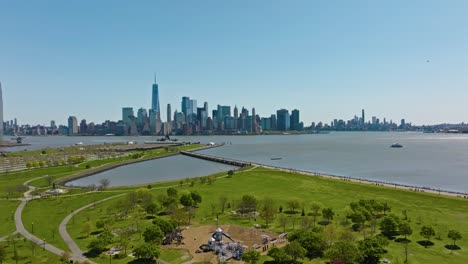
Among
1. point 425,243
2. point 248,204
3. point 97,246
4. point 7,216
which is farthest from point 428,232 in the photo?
point 7,216

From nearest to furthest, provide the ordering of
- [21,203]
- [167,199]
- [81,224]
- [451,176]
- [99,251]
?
[99,251], [81,224], [167,199], [21,203], [451,176]

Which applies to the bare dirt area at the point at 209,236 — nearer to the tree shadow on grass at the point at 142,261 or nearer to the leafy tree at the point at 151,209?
the tree shadow on grass at the point at 142,261

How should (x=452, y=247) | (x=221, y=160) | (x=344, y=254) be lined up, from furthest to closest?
1. (x=221, y=160)
2. (x=452, y=247)
3. (x=344, y=254)

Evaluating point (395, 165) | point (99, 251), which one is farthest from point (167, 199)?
point (395, 165)

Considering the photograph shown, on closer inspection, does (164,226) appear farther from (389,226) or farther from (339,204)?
(339,204)

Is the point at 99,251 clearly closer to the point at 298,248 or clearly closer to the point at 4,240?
the point at 4,240

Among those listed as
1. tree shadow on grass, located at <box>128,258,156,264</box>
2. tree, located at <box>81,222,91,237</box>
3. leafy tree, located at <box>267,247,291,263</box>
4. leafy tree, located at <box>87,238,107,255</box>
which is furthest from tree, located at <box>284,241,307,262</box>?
tree, located at <box>81,222,91,237</box>
